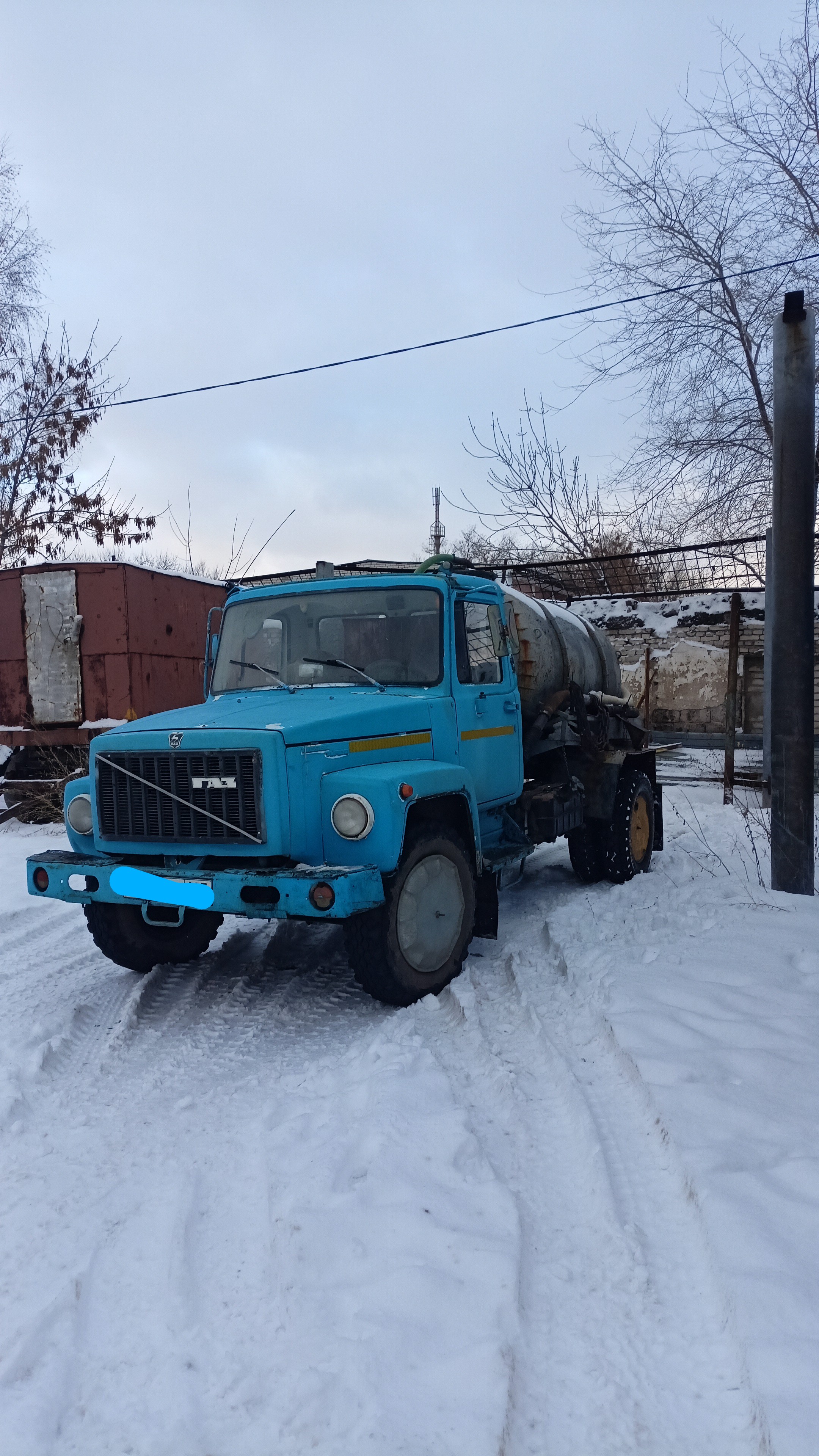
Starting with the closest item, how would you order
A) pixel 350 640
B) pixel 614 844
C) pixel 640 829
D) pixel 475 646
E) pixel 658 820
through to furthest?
pixel 350 640, pixel 475 646, pixel 614 844, pixel 640 829, pixel 658 820

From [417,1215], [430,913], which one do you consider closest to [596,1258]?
[417,1215]

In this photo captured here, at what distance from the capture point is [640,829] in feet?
25.4

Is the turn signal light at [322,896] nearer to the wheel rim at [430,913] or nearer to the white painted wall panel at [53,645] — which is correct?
the wheel rim at [430,913]

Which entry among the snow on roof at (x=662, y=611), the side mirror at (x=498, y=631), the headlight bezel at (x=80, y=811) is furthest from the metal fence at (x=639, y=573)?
the headlight bezel at (x=80, y=811)

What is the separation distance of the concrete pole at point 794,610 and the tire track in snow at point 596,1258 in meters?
2.78

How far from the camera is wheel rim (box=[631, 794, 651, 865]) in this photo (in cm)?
755

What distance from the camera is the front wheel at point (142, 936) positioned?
4902 mm

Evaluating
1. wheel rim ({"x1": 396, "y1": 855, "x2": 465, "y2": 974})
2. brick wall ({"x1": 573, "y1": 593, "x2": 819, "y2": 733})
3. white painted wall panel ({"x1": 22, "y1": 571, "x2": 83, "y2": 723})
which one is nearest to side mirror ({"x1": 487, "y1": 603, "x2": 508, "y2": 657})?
wheel rim ({"x1": 396, "y1": 855, "x2": 465, "y2": 974})

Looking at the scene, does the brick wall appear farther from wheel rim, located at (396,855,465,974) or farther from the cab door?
wheel rim, located at (396,855,465,974)

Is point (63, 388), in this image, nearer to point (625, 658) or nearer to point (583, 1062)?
point (625, 658)

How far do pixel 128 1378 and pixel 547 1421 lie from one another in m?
0.95

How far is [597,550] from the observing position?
58.0 feet

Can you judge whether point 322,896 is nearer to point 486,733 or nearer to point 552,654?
point 486,733

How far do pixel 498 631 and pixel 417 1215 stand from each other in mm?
3801
